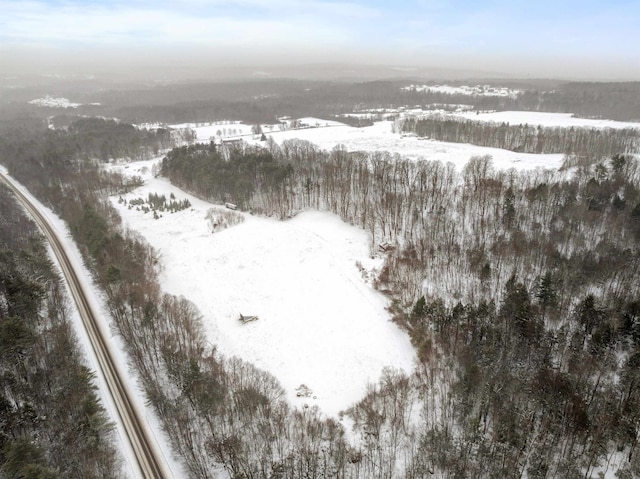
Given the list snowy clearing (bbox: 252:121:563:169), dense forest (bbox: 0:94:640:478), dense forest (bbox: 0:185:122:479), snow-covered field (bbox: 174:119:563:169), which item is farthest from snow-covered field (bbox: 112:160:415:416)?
snow-covered field (bbox: 174:119:563:169)

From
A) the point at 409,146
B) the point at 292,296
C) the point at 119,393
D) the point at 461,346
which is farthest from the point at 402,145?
the point at 119,393

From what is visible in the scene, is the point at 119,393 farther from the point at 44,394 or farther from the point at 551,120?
the point at 551,120

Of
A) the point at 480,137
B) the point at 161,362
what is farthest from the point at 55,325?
the point at 480,137

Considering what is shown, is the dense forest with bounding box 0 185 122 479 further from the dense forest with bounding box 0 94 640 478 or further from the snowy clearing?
the snowy clearing

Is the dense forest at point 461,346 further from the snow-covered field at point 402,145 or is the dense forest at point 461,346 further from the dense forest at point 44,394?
the snow-covered field at point 402,145

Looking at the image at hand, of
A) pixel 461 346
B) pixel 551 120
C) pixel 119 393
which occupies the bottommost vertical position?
pixel 119 393

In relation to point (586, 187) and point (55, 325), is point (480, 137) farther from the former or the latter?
point (55, 325)

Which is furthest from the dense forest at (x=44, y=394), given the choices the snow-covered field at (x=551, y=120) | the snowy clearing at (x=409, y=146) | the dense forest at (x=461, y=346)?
the snow-covered field at (x=551, y=120)
